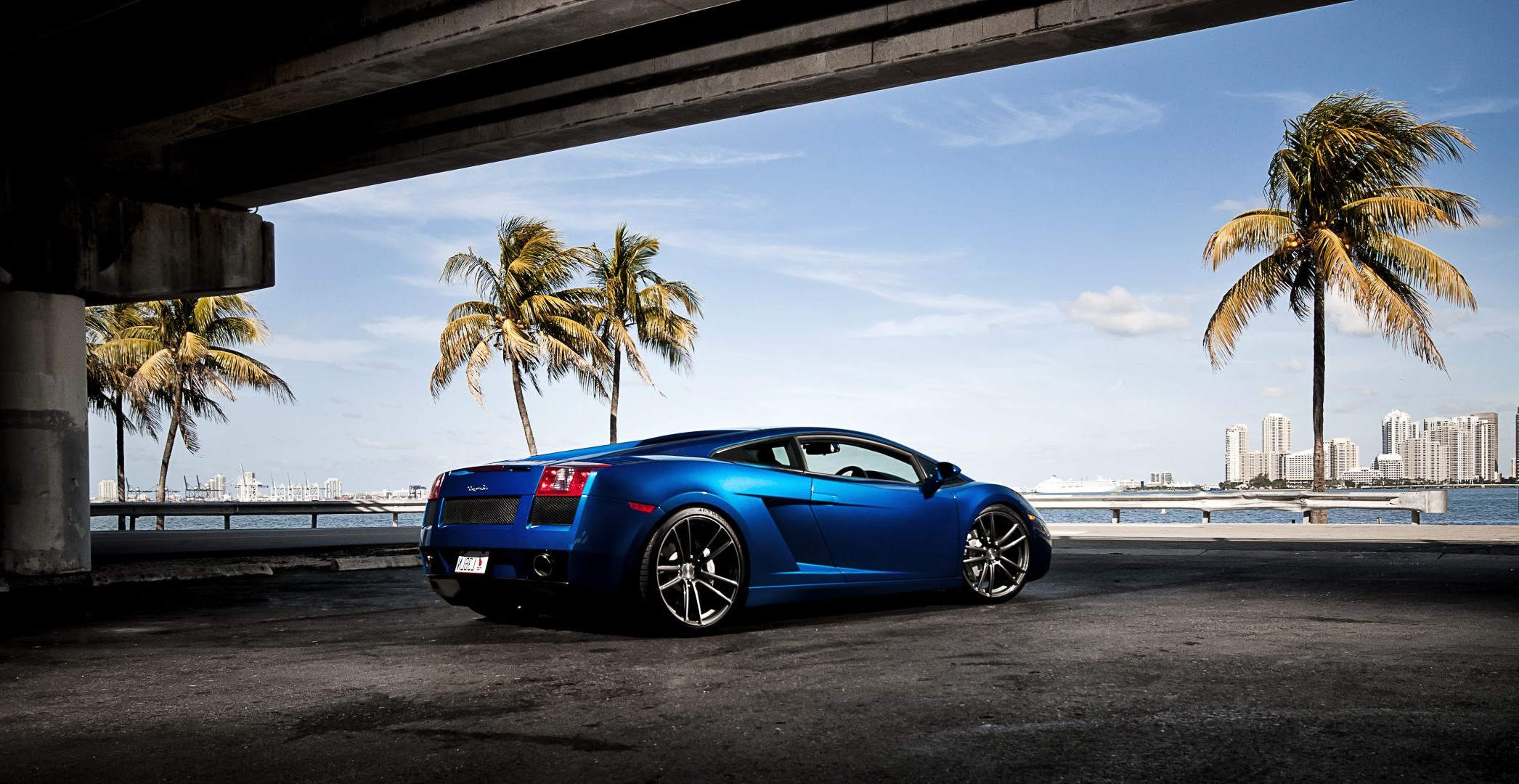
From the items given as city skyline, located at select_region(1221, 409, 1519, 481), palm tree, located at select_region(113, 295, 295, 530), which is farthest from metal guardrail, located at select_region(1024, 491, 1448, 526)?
city skyline, located at select_region(1221, 409, 1519, 481)

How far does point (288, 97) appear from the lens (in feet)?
35.0

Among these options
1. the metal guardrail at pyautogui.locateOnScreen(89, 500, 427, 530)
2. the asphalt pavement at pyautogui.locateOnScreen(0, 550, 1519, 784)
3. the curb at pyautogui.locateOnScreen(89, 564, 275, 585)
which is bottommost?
the metal guardrail at pyautogui.locateOnScreen(89, 500, 427, 530)

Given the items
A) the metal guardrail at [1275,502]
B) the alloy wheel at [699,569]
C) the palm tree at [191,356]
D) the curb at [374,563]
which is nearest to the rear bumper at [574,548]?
the alloy wheel at [699,569]

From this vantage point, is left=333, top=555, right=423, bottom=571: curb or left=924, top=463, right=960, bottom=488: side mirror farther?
left=333, top=555, right=423, bottom=571: curb

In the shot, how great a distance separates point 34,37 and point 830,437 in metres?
7.19

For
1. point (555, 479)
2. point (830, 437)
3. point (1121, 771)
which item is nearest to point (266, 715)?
point (555, 479)

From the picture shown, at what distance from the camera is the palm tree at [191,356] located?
1551 inches

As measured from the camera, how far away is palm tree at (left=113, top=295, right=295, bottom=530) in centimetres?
3941

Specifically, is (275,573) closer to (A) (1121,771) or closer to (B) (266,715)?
(B) (266,715)

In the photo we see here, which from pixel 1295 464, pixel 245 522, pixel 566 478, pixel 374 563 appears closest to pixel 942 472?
pixel 566 478

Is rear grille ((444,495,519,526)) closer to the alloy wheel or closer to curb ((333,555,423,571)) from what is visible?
the alloy wheel

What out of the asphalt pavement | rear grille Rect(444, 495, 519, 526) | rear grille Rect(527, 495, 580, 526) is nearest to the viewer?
the asphalt pavement

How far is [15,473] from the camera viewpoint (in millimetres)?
12406

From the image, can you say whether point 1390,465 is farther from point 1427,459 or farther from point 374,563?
point 374,563
